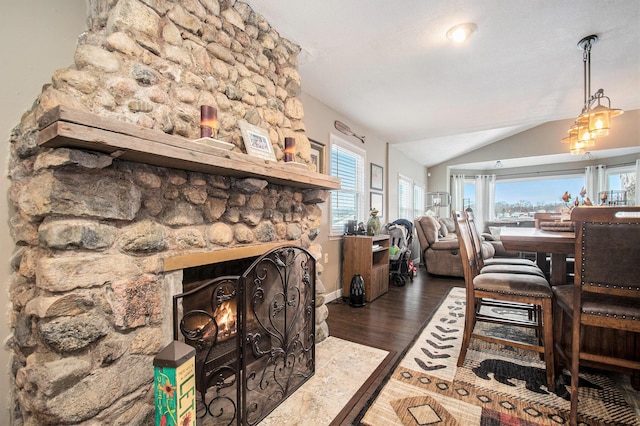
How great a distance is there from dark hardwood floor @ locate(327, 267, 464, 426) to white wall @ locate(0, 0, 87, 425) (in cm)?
162

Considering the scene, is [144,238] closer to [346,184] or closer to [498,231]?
[346,184]

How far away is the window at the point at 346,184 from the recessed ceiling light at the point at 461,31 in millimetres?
1768

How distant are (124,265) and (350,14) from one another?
2.06 meters

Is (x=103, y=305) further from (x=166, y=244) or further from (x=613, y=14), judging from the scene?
(x=613, y=14)

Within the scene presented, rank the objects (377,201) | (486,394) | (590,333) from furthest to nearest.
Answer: (377,201)
(590,333)
(486,394)

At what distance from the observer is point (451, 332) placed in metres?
2.61

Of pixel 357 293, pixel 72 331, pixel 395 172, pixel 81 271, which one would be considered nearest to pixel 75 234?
pixel 81 271

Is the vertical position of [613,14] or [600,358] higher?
[613,14]

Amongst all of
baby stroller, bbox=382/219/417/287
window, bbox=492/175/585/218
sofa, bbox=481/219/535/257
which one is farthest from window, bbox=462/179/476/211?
baby stroller, bbox=382/219/417/287

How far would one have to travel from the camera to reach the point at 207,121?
4.70 ft

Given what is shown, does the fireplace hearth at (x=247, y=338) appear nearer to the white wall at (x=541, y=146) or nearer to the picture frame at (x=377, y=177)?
the picture frame at (x=377, y=177)

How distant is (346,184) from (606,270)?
295cm

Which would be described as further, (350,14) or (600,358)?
(350,14)

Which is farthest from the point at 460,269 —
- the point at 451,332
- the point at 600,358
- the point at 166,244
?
the point at 166,244
